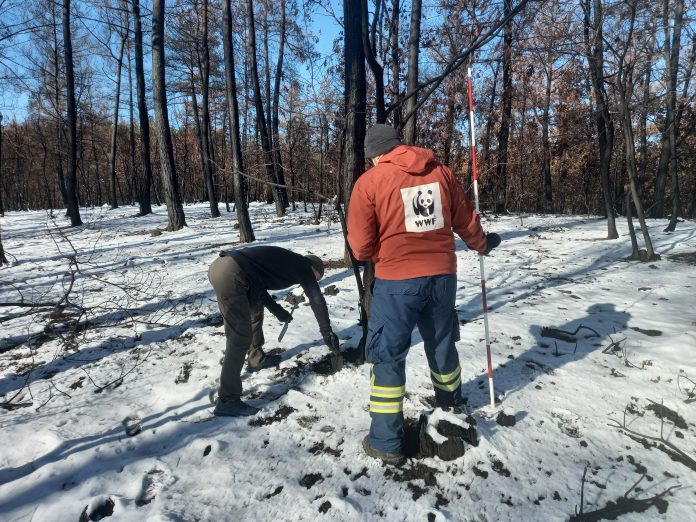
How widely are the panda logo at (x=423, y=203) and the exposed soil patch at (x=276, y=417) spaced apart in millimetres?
1818

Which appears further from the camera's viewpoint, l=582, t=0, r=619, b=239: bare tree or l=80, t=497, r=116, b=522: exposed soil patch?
l=582, t=0, r=619, b=239: bare tree

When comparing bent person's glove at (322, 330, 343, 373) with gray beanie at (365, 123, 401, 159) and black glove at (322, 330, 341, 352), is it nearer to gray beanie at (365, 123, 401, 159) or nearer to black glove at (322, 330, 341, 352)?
black glove at (322, 330, 341, 352)

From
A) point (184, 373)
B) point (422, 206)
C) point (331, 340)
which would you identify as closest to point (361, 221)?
point (422, 206)

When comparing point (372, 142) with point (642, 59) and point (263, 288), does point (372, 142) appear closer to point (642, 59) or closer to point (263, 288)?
point (263, 288)

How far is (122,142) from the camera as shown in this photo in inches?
1484

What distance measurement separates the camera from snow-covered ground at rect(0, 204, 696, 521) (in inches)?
82.2

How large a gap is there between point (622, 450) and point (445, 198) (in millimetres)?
1992

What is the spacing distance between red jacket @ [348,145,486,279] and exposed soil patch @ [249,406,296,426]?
4.48ft

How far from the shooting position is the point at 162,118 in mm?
10805

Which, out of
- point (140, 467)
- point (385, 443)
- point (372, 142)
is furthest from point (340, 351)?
point (372, 142)

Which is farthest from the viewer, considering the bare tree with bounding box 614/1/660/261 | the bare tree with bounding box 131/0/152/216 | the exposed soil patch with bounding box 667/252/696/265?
the bare tree with bounding box 131/0/152/216

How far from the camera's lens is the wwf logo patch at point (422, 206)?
2322 mm

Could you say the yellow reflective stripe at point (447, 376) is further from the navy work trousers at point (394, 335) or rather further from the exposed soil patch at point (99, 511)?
the exposed soil patch at point (99, 511)

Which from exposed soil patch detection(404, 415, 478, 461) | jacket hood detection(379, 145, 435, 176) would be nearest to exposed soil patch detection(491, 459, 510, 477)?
exposed soil patch detection(404, 415, 478, 461)
